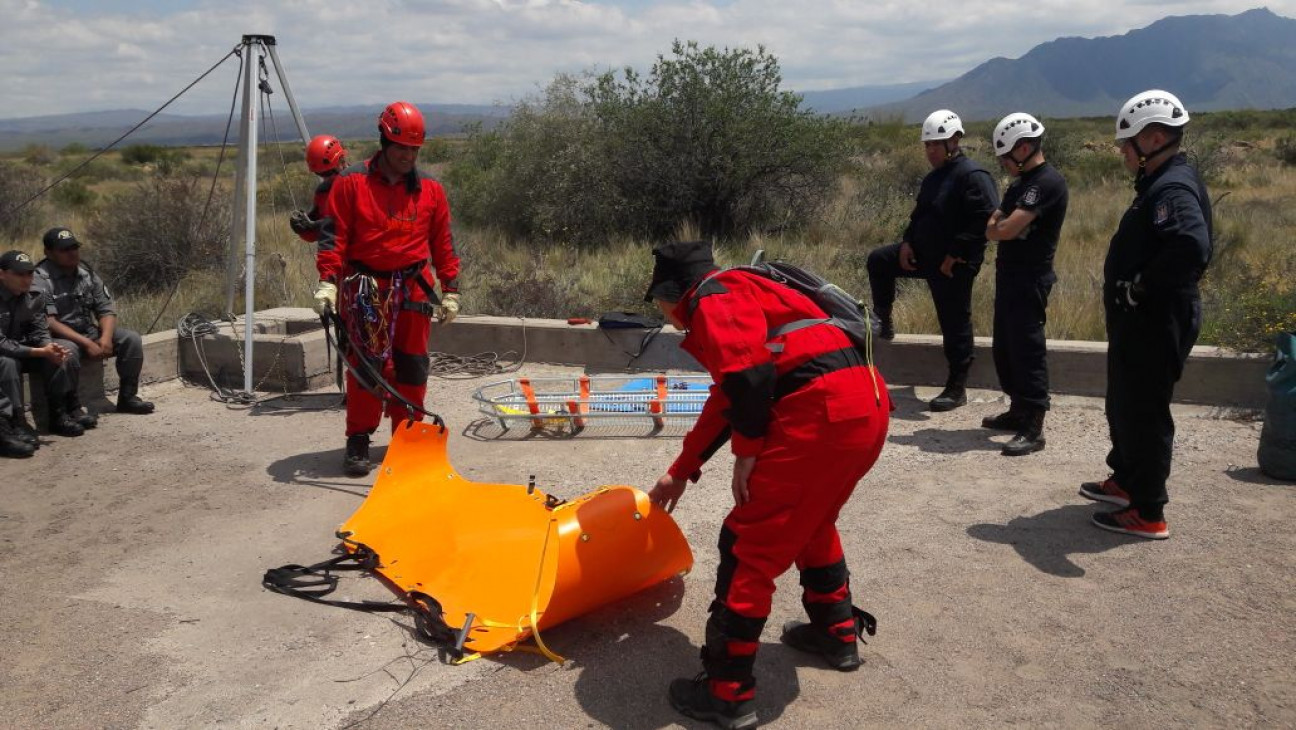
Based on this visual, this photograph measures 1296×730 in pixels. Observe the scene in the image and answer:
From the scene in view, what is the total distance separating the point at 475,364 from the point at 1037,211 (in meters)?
4.57

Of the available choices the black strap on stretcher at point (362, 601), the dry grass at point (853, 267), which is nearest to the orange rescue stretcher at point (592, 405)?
the black strap on stretcher at point (362, 601)

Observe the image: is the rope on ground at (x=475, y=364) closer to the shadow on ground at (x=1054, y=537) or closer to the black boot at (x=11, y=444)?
the black boot at (x=11, y=444)

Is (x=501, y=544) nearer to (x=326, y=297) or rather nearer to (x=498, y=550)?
(x=498, y=550)

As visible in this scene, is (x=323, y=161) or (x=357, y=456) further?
(x=323, y=161)

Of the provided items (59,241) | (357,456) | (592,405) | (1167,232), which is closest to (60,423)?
(59,241)

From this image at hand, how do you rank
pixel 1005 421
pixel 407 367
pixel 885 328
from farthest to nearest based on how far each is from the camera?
pixel 885 328 < pixel 1005 421 < pixel 407 367

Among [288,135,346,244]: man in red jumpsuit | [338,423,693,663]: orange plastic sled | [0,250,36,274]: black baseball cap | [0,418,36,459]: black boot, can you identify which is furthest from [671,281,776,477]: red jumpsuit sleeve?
[0,250,36,274]: black baseball cap

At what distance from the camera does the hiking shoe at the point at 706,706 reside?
3.38m

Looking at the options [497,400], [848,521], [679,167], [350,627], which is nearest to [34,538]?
[350,627]

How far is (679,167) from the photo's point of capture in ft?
51.9

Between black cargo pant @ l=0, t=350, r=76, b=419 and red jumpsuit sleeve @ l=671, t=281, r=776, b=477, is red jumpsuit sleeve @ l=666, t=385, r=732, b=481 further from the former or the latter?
black cargo pant @ l=0, t=350, r=76, b=419

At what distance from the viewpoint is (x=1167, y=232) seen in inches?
184

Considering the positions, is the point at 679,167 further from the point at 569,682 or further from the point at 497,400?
the point at 569,682

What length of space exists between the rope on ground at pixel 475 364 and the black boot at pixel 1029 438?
399cm
